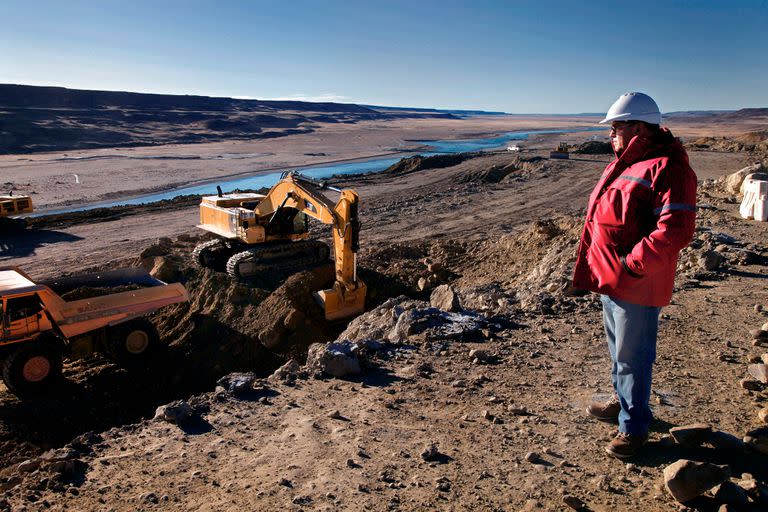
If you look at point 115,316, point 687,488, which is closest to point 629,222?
point 687,488

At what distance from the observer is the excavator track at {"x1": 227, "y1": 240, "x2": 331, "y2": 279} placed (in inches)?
484

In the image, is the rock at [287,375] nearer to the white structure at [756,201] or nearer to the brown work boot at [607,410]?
the brown work boot at [607,410]

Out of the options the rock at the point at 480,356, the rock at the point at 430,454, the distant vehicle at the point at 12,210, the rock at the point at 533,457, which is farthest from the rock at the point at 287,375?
the distant vehicle at the point at 12,210

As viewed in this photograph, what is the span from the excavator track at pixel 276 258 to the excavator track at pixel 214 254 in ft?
3.51

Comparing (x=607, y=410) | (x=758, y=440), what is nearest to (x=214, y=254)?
(x=607, y=410)

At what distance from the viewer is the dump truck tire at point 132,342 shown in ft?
30.0

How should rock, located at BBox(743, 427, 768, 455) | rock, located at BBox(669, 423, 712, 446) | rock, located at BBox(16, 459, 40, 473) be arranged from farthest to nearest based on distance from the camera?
rock, located at BBox(16, 459, 40, 473), rock, located at BBox(669, 423, 712, 446), rock, located at BBox(743, 427, 768, 455)

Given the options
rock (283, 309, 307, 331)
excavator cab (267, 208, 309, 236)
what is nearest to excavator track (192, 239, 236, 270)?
excavator cab (267, 208, 309, 236)

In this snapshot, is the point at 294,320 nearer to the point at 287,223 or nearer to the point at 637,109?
the point at 287,223

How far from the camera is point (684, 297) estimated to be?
21.6ft

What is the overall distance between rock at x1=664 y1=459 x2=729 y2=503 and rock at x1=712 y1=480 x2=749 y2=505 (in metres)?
0.03

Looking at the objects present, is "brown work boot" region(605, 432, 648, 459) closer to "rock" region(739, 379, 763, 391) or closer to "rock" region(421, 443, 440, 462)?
"rock" region(421, 443, 440, 462)

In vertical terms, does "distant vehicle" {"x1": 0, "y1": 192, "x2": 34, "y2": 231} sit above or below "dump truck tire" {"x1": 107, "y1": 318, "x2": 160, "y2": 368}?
above

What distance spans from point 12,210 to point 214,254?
10740 mm
